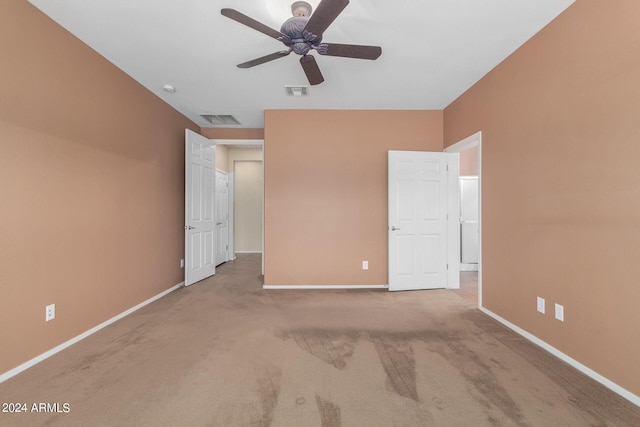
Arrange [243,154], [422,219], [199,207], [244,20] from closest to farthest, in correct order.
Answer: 1. [244,20]
2. [422,219]
3. [199,207]
4. [243,154]

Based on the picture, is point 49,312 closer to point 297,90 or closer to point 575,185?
point 297,90

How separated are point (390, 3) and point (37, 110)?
2817 millimetres

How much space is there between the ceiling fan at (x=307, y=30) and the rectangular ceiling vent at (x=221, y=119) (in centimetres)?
231

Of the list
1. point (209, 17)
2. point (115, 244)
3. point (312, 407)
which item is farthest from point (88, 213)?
point (312, 407)

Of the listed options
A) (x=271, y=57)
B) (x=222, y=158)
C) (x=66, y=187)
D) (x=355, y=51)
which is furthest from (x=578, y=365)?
(x=222, y=158)

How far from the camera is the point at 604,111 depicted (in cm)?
181

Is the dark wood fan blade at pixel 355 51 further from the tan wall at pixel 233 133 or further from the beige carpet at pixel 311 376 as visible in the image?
the tan wall at pixel 233 133

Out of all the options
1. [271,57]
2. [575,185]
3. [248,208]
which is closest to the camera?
[575,185]

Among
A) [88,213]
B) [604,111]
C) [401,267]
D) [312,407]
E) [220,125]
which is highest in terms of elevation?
[220,125]

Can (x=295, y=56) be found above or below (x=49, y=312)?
above

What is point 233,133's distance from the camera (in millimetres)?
4859

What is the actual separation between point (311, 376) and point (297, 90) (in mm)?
3135

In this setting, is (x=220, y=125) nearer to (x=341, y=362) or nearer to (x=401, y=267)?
(x=401, y=267)

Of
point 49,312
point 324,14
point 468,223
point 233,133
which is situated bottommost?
point 49,312
